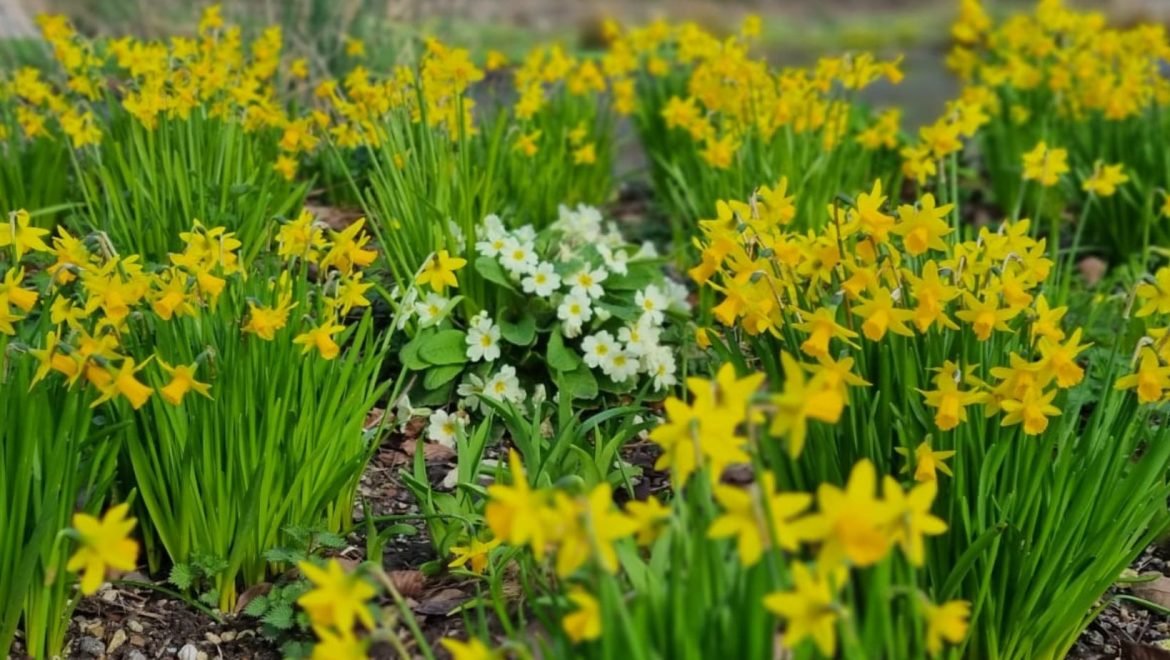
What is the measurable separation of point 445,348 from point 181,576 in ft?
3.09

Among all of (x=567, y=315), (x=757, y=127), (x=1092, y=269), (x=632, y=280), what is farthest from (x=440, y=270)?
(x=1092, y=269)

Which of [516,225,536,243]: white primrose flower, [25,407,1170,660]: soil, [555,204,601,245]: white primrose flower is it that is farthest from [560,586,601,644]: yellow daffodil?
[555,204,601,245]: white primrose flower

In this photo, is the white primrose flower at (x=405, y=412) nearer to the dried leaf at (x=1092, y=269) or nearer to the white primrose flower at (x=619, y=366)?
the white primrose flower at (x=619, y=366)

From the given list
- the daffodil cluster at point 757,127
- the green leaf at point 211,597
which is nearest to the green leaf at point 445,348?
the green leaf at point 211,597

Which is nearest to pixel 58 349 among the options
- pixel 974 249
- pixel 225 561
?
pixel 225 561

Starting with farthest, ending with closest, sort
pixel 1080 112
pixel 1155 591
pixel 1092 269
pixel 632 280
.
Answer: pixel 1080 112
pixel 1092 269
pixel 632 280
pixel 1155 591

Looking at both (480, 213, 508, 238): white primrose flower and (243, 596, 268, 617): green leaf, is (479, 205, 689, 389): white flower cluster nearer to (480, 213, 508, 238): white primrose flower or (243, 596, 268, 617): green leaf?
(480, 213, 508, 238): white primrose flower

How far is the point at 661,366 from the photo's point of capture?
2.99 m

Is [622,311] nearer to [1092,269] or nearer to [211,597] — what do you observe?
[211,597]

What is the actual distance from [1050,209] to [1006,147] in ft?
1.11

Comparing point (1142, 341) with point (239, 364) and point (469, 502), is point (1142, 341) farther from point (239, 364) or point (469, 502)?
point (239, 364)

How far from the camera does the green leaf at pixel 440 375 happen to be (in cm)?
294

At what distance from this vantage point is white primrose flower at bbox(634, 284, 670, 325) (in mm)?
3113

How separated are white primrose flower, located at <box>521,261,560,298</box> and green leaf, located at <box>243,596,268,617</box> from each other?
1120mm
